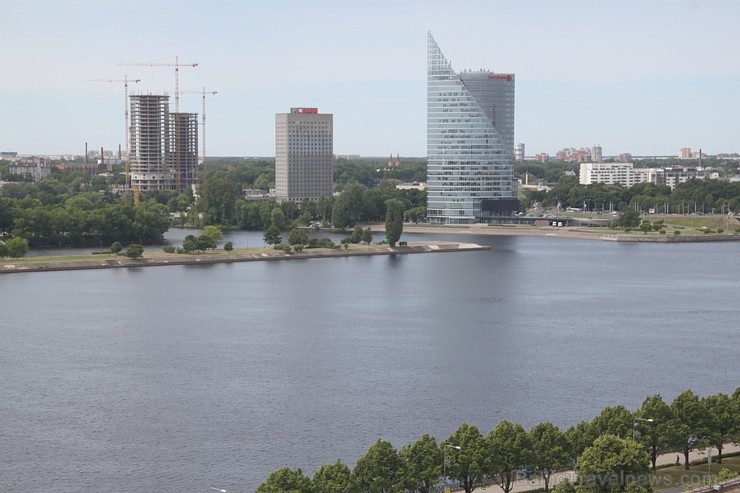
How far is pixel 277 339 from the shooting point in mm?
22859

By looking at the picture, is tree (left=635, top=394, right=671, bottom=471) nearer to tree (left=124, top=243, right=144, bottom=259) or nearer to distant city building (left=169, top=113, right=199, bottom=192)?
tree (left=124, top=243, right=144, bottom=259)

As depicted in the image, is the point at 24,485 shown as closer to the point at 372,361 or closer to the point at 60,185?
the point at 372,361

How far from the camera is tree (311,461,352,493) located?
39.5 feet

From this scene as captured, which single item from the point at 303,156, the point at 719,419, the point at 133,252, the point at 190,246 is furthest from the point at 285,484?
the point at 303,156

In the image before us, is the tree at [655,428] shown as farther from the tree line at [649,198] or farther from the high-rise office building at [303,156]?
the high-rise office building at [303,156]

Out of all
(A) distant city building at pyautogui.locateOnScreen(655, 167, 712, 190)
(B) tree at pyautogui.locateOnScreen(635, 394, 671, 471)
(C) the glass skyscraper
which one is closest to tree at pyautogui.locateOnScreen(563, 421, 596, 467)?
(B) tree at pyautogui.locateOnScreen(635, 394, 671, 471)

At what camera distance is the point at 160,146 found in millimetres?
80000

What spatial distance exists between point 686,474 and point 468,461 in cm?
249

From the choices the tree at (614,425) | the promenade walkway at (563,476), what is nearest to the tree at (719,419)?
the promenade walkway at (563,476)

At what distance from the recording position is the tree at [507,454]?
13.1 m

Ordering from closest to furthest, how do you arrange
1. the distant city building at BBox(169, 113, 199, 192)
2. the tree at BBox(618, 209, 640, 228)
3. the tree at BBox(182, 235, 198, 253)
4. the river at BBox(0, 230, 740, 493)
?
the river at BBox(0, 230, 740, 493) → the tree at BBox(182, 235, 198, 253) → the tree at BBox(618, 209, 640, 228) → the distant city building at BBox(169, 113, 199, 192)

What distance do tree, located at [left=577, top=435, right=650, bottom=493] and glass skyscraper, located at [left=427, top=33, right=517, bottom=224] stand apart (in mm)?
45861

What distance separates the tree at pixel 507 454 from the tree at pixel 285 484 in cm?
224

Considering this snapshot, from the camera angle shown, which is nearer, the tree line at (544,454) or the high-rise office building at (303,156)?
the tree line at (544,454)
